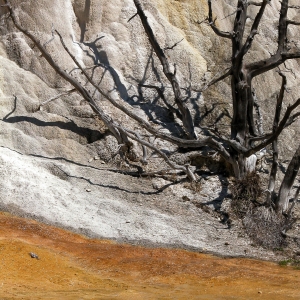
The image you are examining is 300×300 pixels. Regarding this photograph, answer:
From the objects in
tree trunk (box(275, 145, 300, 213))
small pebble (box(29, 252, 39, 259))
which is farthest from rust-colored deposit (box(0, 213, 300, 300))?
tree trunk (box(275, 145, 300, 213))

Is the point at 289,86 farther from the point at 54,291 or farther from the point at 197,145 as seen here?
the point at 54,291

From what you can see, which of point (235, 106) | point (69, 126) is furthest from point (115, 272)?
point (235, 106)

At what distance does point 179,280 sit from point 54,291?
2383mm

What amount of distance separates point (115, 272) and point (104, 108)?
895 cm

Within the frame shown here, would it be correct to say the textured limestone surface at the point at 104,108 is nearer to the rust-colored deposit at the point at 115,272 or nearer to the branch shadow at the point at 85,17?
the branch shadow at the point at 85,17

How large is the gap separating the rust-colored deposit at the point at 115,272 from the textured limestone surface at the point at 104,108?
100 cm

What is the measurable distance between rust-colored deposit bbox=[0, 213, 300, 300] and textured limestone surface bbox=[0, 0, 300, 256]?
1000mm

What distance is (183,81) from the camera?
22.0 m

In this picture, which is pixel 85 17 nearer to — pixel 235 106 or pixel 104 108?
pixel 104 108

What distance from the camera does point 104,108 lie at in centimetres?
2020

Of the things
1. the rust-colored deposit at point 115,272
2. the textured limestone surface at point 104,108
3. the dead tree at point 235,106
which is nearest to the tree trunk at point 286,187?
the dead tree at point 235,106

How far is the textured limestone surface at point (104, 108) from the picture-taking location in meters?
15.5

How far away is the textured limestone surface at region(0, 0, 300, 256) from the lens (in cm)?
1548

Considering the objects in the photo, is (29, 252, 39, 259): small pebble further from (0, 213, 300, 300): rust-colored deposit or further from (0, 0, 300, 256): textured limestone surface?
(0, 0, 300, 256): textured limestone surface
